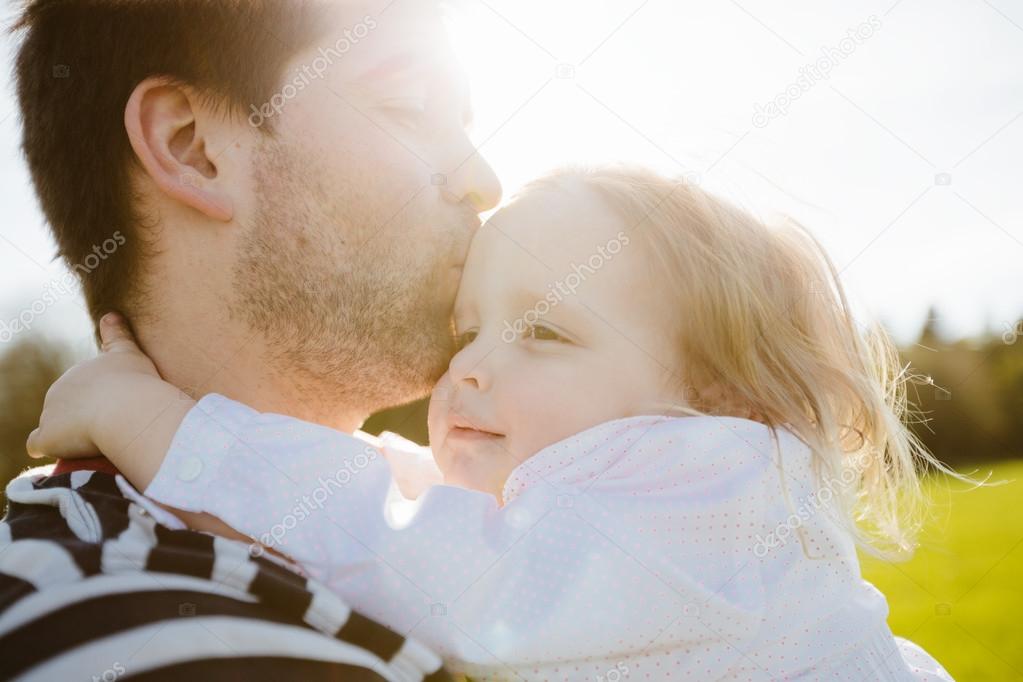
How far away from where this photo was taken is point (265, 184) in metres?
2.01

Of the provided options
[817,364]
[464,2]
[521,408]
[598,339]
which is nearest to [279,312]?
[521,408]

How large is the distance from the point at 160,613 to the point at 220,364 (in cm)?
86

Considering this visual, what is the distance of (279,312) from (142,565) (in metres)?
0.87

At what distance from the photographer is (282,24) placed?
208cm

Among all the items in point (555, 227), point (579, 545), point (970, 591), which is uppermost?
point (555, 227)

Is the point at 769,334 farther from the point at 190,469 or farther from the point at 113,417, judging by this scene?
the point at 113,417

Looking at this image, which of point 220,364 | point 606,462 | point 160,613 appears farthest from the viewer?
point 220,364

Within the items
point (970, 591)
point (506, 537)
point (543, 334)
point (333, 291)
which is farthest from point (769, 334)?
point (970, 591)

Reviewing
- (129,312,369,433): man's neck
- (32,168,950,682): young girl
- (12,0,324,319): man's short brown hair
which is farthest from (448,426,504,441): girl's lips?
(12,0,324,319): man's short brown hair

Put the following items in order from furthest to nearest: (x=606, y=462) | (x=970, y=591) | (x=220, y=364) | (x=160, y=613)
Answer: (x=970, y=591) → (x=220, y=364) → (x=606, y=462) → (x=160, y=613)

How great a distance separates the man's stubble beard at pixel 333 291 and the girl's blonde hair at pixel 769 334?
446mm

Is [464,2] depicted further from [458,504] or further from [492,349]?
[458,504]

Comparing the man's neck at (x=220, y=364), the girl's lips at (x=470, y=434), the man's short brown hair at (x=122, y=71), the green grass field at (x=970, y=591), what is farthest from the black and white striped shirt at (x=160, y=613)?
the green grass field at (x=970, y=591)

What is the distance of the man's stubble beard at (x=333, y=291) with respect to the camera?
201 centimetres
